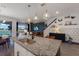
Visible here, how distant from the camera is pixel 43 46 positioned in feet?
7.13

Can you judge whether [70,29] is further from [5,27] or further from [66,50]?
[5,27]

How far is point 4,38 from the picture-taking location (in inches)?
84.7

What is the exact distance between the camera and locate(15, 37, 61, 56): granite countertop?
214 centimetres

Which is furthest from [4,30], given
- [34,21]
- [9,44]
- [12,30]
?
[34,21]

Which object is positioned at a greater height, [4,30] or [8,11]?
[8,11]

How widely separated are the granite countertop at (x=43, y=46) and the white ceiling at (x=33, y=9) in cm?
47

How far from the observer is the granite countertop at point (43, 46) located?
7.01ft

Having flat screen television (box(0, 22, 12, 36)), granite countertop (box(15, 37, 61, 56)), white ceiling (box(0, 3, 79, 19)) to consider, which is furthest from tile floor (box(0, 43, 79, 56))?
white ceiling (box(0, 3, 79, 19))

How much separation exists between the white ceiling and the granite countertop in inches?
18.4

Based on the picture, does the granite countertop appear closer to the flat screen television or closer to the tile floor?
the tile floor

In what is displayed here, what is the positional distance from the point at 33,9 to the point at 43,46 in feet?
2.36

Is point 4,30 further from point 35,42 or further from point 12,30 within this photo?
point 35,42

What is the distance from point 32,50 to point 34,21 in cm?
54

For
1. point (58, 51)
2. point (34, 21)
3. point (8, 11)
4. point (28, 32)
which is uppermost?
point (8, 11)
